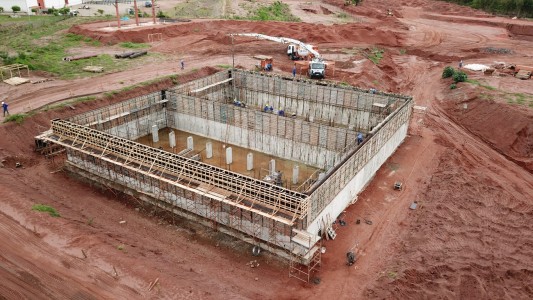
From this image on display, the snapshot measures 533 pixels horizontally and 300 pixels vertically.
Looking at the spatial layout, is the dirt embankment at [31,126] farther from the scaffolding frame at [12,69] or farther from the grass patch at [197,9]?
the grass patch at [197,9]

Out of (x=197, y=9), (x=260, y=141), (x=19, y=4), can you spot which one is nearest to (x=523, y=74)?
(x=260, y=141)

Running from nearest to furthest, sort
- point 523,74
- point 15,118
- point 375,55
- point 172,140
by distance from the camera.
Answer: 1. point 15,118
2. point 172,140
3. point 523,74
4. point 375,55

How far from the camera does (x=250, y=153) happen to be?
24625 millimetres

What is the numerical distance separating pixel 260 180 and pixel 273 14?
62.7 m

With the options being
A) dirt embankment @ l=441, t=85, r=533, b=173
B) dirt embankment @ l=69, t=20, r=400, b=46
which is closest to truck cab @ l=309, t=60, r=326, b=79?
dirt embankment @ l=441, t=85, r=533, b=173

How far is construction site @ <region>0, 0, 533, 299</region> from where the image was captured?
15.2 meters

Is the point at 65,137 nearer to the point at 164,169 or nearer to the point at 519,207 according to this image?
the point at 164,169

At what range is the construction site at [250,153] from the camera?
16781mm

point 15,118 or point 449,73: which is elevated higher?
point 449,73

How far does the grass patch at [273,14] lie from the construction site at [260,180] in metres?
28.0

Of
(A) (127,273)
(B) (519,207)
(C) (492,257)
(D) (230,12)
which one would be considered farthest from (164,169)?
(D) (230,12)

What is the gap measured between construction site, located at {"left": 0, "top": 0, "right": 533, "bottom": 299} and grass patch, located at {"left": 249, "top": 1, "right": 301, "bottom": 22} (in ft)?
91.7

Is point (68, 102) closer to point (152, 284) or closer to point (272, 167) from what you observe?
point (272, 167)

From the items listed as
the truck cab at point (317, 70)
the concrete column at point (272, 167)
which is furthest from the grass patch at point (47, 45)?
the concrete column at point (272, 167)
